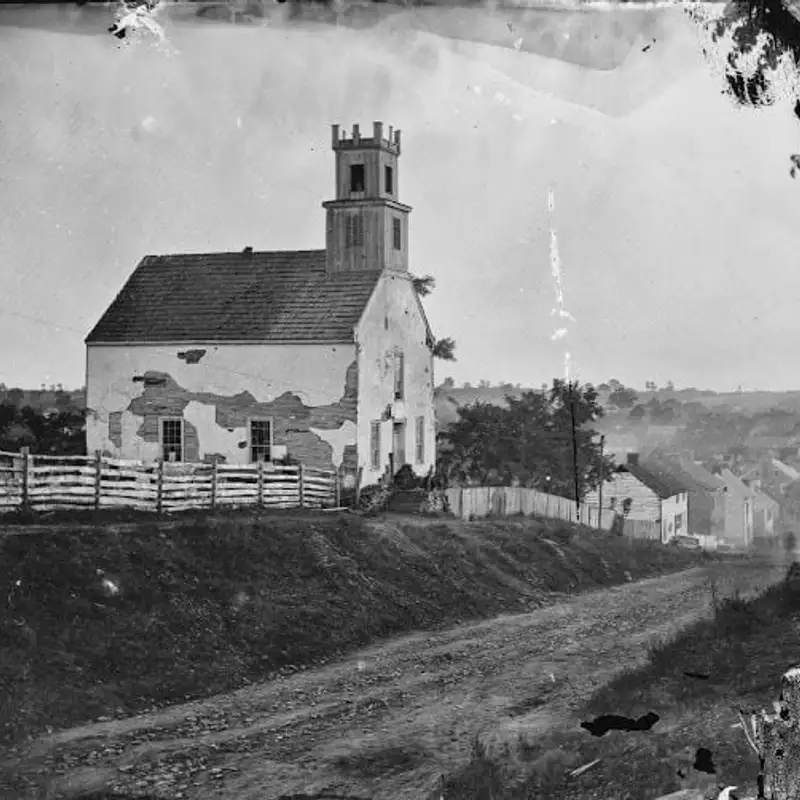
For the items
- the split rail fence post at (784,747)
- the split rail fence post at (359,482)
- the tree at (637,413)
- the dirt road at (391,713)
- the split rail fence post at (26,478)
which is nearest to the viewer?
the split rail fence post at (784,747)

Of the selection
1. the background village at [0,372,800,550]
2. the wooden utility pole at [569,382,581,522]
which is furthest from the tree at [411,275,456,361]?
the wooden utility pole at [569,382,581,522]

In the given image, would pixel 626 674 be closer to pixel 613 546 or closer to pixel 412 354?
pixel 613 546

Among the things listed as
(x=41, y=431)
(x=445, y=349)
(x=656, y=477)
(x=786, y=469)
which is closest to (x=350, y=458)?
(x=445, y=349)

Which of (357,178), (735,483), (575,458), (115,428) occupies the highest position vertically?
(357,178)

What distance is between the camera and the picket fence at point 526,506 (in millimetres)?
5418

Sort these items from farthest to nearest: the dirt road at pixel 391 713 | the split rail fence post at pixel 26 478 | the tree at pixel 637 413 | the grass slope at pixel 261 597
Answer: the split rail fence post at pixel 26 478
the tree at pixel 637 413
the grass slope at pixel 261 597
the dirt road at pixel 391 713

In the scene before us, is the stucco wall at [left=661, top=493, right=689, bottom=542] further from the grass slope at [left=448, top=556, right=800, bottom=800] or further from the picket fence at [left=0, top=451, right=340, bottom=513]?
the picket fence at [left=0, top=451, right=340, bottom=513]

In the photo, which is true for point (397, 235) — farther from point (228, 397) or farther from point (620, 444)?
point (620, 444)

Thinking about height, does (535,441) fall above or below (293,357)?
Result: below

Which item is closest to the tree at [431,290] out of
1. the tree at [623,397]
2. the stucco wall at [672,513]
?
the tree at [623,397]

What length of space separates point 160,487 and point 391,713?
1511 millimetres

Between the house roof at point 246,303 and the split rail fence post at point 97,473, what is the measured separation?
49 centimetres

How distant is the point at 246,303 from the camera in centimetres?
532

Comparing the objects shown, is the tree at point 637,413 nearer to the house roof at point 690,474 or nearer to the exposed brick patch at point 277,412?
the house roof at point 690,474
